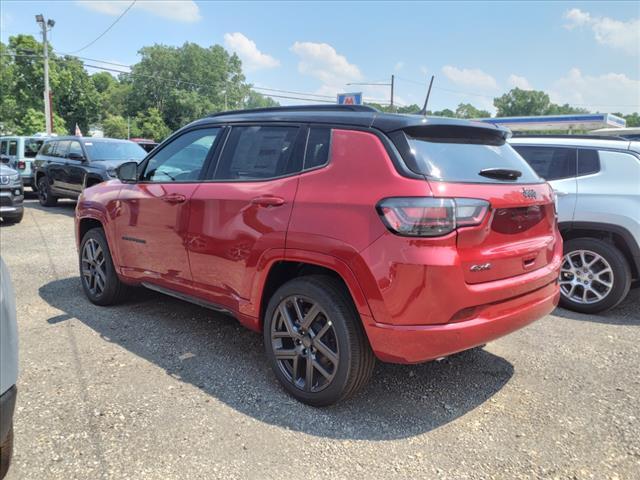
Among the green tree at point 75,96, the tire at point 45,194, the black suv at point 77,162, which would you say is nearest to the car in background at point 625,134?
the black suv at point 77,162

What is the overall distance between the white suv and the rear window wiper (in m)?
2.29

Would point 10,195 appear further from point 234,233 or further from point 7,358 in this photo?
point 7,358

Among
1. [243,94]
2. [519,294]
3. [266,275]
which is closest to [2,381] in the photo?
[266,275]

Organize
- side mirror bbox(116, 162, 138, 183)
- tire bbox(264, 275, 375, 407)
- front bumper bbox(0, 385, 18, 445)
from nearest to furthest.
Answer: front bumper bbox(0, 385, 18, 445) → tire bbox(264, 275, 375, 407) → side mirror bbox(116, 162, 138, 183)

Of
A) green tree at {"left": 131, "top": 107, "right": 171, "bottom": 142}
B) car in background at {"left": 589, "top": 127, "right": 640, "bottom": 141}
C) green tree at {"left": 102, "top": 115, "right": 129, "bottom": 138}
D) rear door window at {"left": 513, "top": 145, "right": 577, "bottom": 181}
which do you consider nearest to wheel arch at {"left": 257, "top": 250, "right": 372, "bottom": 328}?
rear door window at {"left": 513, "top": 145, "right": 577, "bottom": 181}

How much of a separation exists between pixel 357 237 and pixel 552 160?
3.68 m

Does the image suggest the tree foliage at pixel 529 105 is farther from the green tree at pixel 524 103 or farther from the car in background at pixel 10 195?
the car in background at pixel 10 195

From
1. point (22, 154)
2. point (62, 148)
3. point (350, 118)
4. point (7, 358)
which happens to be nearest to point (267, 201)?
point (350, 118)

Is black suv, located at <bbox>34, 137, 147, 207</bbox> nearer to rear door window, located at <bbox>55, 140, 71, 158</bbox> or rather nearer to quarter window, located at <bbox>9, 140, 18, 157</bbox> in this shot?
rear door window, located at <bbox>55, 140, 71, 158</bbox>

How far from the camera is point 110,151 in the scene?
11406mm

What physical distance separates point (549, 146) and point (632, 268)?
1.54m

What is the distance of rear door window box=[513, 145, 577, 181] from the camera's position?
5.17 meters

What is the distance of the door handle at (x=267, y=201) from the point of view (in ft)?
9.93

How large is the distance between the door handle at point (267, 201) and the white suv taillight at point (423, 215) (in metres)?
0.73
